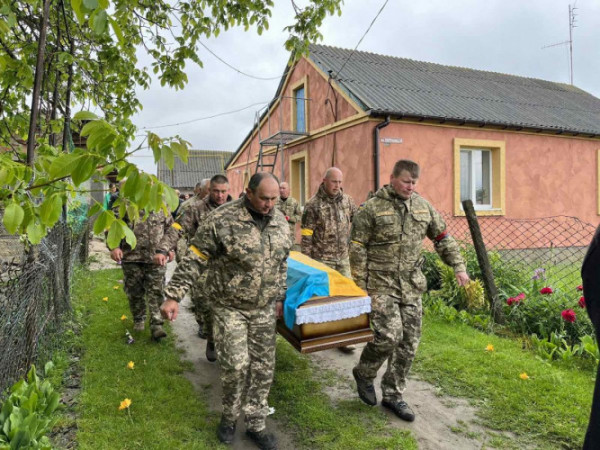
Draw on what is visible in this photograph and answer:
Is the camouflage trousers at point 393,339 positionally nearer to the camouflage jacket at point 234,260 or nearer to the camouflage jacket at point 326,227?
the camouflage jacket at point 234,260

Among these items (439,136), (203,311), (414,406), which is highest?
(439,136)

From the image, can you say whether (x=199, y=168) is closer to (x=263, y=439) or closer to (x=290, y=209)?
(x=290, y=209)

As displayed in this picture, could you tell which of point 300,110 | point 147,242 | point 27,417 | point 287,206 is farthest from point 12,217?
point 300,110

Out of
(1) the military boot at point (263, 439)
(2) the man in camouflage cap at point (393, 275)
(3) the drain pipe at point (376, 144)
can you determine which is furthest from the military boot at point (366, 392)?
(3) the drain pipe at point (376, 144)

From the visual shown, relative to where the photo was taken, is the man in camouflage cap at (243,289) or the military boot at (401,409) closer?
the man in camouflage cap at (243,289)

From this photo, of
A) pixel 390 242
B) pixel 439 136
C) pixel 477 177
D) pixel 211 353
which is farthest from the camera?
pixel 477 177

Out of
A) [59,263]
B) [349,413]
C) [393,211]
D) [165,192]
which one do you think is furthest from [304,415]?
[59,263]

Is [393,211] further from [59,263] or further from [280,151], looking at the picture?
[280,151]

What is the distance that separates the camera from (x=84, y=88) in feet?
21.1

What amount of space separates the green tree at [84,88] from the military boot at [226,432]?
1.97 meters

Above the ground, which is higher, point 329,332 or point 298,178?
point 298,178

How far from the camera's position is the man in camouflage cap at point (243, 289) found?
10.6 feet

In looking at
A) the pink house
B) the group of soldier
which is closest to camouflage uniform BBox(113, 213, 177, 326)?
the group of soldier

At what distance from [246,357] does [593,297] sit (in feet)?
8.51
